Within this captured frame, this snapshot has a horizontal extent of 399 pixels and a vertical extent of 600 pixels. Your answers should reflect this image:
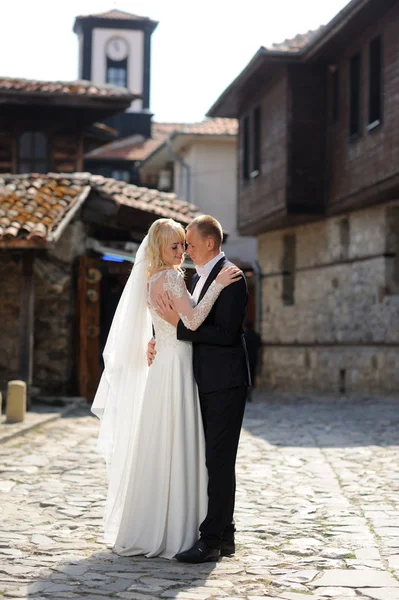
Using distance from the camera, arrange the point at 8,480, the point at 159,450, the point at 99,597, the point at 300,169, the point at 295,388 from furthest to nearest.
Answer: the point at 295,388
the point at 300,169
the point at 8,480
the point at 159,450
the point at 99,597

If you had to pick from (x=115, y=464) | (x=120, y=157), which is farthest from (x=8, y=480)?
(x=120, y=157)

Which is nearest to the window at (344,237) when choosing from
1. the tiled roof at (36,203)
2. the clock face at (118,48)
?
the tiled roof at (36,203)

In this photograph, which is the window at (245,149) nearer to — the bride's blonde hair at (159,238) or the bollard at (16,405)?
the bollard at (16,405)

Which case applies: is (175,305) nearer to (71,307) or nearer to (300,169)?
(71,307)

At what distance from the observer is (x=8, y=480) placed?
28.0 feet

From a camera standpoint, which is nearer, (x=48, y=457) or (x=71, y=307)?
(x=48, y=457)

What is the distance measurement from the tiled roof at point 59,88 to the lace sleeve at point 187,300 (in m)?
16.3

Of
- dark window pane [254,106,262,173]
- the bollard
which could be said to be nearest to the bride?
the bollard

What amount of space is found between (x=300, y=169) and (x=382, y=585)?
1695 centimetres

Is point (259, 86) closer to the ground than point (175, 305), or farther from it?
farther from it

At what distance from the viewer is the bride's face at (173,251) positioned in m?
5.89

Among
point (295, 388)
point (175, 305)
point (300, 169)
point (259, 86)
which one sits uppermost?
point (259, 86)

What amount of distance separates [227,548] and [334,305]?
16868 mm

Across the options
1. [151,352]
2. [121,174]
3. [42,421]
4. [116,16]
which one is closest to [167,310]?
[151,352]
